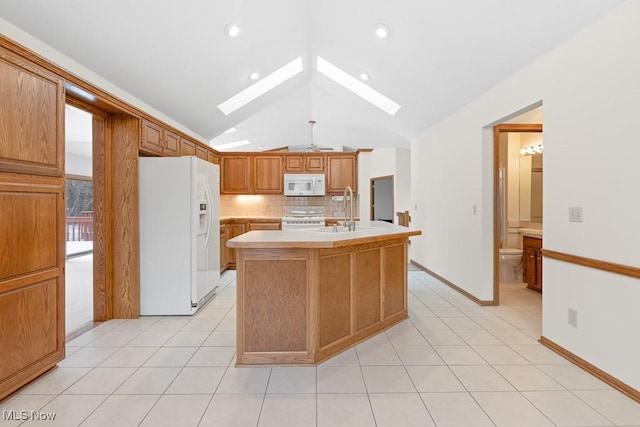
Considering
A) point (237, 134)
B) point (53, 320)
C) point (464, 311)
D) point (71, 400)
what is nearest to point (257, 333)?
point (71, 400)

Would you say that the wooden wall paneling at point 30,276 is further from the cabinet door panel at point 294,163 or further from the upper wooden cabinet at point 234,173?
the cabinet door panel at point 294,163

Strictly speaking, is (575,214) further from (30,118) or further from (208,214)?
(30,118)

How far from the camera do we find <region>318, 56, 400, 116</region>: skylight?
469cm

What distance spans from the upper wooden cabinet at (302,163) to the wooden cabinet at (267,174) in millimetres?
169

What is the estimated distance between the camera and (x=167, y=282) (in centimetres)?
353

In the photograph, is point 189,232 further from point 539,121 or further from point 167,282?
point 539,121

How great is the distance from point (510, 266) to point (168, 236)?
448 cm

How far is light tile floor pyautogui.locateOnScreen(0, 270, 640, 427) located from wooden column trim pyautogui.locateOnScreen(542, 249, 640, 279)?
0.71 m

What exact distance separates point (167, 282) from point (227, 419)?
2.04 m

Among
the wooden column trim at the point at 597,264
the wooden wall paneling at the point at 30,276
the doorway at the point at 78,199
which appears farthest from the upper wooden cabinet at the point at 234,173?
the wooden column trim at the point at 597,264

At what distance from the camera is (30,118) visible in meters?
2.11

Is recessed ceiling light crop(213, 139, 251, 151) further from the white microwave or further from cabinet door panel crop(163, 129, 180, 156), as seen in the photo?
cabinet door panel crop(163, 129, 180, 156)

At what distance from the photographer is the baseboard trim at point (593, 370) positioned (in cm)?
200

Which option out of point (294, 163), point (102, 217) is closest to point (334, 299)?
point (102, 217)
